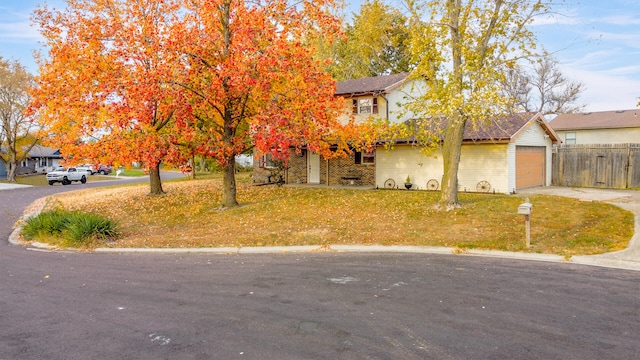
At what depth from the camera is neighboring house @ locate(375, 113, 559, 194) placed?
69.1 feet

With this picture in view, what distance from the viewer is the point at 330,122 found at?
17719 mm

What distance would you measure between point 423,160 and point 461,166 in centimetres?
214

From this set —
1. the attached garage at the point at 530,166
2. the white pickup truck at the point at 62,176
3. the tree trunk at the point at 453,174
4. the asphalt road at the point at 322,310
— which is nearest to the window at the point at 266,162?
the attached garage at the point at 530,166

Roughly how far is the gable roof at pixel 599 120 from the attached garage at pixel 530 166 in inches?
678

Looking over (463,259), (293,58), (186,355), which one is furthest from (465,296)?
(293,58)

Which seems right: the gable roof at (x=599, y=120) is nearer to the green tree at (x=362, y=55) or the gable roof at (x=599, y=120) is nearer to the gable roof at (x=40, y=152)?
the green tree at (x=362, y=55)

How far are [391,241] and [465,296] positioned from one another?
4805 millimetres

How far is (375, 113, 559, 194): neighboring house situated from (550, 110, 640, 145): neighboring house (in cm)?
1616

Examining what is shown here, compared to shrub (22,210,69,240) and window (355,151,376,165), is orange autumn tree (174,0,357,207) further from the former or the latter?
window (355,151,376,165)

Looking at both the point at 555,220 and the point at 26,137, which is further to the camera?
the point at 26,137

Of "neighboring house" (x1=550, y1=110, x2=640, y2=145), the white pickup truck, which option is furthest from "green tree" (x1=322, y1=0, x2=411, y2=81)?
the white pickup truck

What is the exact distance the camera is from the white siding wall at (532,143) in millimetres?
21141

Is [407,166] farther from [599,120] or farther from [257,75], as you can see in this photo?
[599,120]

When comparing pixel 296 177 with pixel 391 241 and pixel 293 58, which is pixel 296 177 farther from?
pixel 391 241
